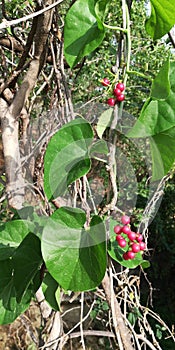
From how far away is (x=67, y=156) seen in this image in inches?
19.1

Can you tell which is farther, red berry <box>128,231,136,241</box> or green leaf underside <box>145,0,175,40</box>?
red berry <box>128,231,136,241</box>

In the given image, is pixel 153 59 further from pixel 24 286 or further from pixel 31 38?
pixel 24 286

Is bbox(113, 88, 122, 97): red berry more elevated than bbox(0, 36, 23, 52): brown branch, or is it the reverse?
bbox(0, 36, 23, 52): brown branch

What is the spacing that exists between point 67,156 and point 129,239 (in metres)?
0.16

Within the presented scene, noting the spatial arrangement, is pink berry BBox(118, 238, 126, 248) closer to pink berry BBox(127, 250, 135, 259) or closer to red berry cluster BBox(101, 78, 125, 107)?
pink berry BBox(127, 250, 135, 259)

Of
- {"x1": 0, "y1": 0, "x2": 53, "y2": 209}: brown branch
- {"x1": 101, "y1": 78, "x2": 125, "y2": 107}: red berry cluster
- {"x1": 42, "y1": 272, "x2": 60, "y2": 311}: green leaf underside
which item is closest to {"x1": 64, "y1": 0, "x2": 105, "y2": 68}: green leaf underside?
{"x1": 101, "y1": 78, "x2": 125, "y2": 107}: red berry cluster

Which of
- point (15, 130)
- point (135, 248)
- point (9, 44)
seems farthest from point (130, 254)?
point (9, 44)

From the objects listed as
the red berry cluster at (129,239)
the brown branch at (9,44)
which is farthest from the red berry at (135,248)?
the brown branch at (9,44)

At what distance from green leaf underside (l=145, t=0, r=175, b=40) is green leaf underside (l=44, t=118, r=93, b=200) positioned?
5.0 inches

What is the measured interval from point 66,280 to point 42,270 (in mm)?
78

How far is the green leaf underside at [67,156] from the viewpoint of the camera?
0.48 m

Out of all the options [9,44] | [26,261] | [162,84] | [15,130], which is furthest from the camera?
[9,44]

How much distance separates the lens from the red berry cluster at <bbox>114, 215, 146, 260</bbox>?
56 centimetres

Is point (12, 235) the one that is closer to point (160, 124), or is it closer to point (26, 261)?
point (26, 261)
